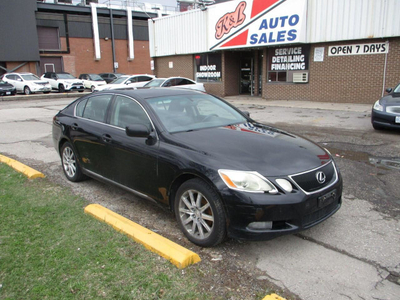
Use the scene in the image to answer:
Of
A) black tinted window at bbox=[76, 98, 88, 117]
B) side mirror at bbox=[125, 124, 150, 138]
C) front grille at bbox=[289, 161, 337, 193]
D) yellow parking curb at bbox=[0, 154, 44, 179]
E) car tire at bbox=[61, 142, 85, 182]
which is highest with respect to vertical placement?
black tinted window at bbox=[76, 98, 88, 117]

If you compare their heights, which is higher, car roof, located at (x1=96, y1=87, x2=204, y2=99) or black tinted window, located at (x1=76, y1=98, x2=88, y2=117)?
car roof, located at (x1=96, y1=87, x2=204, y2=99)

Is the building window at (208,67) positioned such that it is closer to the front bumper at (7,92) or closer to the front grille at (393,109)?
the front bumper at (7,92)

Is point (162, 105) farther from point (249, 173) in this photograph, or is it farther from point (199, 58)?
point (199, 58)

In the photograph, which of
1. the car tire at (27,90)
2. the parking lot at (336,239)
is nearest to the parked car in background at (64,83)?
the car tire at (27,90)

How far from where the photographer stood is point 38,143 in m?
8.99

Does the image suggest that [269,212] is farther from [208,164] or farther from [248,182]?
[208,164]

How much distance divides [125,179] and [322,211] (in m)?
2.38

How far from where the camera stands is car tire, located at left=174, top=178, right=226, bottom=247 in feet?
11.0

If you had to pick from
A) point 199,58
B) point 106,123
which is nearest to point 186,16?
point 199,58

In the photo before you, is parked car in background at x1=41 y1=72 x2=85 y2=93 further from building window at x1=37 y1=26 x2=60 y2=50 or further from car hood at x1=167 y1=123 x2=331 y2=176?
car hood at x1=167 y1=123 x2=331 y2=176

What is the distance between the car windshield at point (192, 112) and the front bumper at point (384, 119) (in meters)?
5.53

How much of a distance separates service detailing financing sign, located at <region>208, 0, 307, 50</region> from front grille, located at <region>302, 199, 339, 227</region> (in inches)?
569

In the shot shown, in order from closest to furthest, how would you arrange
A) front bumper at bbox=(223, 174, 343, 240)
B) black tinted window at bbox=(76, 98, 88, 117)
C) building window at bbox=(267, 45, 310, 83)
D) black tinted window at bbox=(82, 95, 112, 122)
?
front bumper at bbox=(223, 174, 343, 240) < black tinted window at bbox=(82, 95, 112, 122) < black tinted window at bbox=(76, 98, 88, 117) < building window at bbox=(267, 45, 310, 83)

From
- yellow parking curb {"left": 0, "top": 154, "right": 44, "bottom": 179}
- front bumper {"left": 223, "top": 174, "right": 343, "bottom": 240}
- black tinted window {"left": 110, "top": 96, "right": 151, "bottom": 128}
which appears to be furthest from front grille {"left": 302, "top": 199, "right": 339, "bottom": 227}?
yellow parking curb {"left": 0, "top": 154, "right": 44, "bottom": 179}
